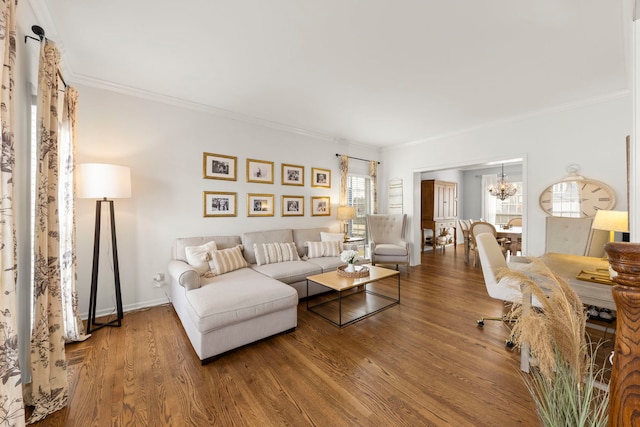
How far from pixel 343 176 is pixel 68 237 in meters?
4.17

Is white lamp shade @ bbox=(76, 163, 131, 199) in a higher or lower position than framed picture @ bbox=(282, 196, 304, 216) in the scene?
higher

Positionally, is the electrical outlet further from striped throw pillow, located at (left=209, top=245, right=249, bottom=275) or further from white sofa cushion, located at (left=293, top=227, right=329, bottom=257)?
white sofa cushion, located at (left=293, top=227, right=329, bottom=257)

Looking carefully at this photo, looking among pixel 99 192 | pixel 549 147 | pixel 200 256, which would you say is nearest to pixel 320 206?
pixel 200 256

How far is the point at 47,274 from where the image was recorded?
5.66 feet

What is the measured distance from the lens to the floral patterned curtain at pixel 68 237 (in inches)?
94.9

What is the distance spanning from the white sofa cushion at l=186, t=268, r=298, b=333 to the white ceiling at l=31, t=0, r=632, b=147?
7.31 feet

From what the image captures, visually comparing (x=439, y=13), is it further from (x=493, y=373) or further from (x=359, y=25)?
(x=493, y=373)

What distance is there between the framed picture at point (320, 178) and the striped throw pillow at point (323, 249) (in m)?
1.26

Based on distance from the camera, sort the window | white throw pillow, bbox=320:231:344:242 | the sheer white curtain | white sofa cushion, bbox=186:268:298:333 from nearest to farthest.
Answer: white sofa cushion, bbox=186:268:298:333
white throw pillow, bbox=320:231:344:242
the window
the sheer white curtain

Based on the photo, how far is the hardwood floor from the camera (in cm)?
160

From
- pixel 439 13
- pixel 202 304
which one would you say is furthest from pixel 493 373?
pixel 439 13

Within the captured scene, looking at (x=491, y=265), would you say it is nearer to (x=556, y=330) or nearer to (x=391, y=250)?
(x=556, y=330)

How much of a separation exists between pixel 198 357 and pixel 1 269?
148cm

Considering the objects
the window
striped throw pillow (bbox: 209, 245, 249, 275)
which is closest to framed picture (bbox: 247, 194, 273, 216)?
striped throw pillow (bbox: 209, 245, 249, 275)
